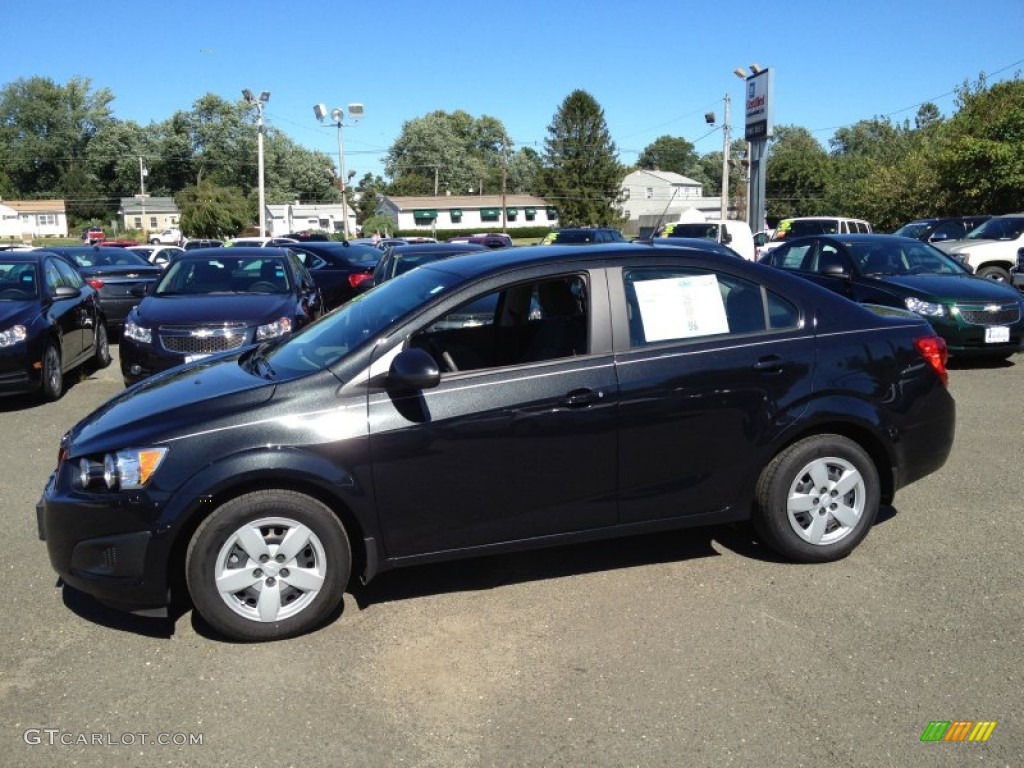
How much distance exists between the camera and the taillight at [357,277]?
1499 cm

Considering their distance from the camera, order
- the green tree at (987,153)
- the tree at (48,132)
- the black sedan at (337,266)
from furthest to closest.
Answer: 1. the tree at (48,132)
2. the green tree at (987,153)
3. the black sedan at (337,266)

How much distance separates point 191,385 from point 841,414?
3.25 metres

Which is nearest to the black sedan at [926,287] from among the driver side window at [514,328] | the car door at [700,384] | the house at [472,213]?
the car door at [700,384]

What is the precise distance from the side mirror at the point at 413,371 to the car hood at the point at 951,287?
8011 mm

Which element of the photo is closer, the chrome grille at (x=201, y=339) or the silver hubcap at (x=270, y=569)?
the silver hubcap at (x=270, y=569)

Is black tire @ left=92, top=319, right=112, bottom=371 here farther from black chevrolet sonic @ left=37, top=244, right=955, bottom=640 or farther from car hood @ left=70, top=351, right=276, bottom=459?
car hood @ left=70, top=351, right=276, bottom=459

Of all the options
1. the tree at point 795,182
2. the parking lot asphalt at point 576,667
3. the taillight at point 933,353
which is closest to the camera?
the parking lot asphalt at point 576,667

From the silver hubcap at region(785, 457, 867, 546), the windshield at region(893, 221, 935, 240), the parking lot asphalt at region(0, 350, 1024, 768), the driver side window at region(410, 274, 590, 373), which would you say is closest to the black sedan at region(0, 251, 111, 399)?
the parking lot asphalt at region(0, 350, 1024, 768)

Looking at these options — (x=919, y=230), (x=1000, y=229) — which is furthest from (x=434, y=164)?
(x=1000, y=229)

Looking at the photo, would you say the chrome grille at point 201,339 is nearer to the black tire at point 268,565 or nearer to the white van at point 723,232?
the black tire at point 268,565

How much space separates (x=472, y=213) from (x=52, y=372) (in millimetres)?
79664

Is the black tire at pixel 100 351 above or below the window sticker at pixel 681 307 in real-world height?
below

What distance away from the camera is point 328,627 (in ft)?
12.9

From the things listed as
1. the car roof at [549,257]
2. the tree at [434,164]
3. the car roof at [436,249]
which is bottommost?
the car roof at [549,257]
